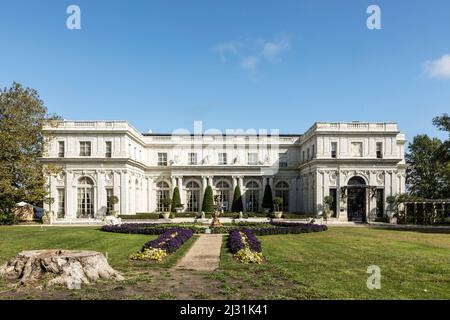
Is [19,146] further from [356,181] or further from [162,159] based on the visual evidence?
[356,181]

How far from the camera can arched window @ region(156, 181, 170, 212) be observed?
2122 inches

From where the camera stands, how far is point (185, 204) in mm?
53750

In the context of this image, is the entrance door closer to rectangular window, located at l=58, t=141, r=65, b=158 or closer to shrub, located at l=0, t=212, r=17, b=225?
rectangular window, located at l=58, t=141, r=65, b=158

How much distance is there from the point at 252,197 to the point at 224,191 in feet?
13.1

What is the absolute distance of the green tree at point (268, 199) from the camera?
168 ft

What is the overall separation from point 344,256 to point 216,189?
1506 inches

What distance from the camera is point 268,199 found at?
51.3m

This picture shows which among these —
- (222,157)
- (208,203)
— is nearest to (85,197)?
(208,203)

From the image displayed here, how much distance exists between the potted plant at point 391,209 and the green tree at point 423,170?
15983 millimetres

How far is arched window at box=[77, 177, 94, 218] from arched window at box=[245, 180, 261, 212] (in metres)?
20.7

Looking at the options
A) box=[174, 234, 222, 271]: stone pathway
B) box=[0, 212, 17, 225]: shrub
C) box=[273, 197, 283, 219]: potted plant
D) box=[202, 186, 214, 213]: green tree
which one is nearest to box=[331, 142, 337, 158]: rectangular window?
box=[273, 197, 283, 219]: potted plant
